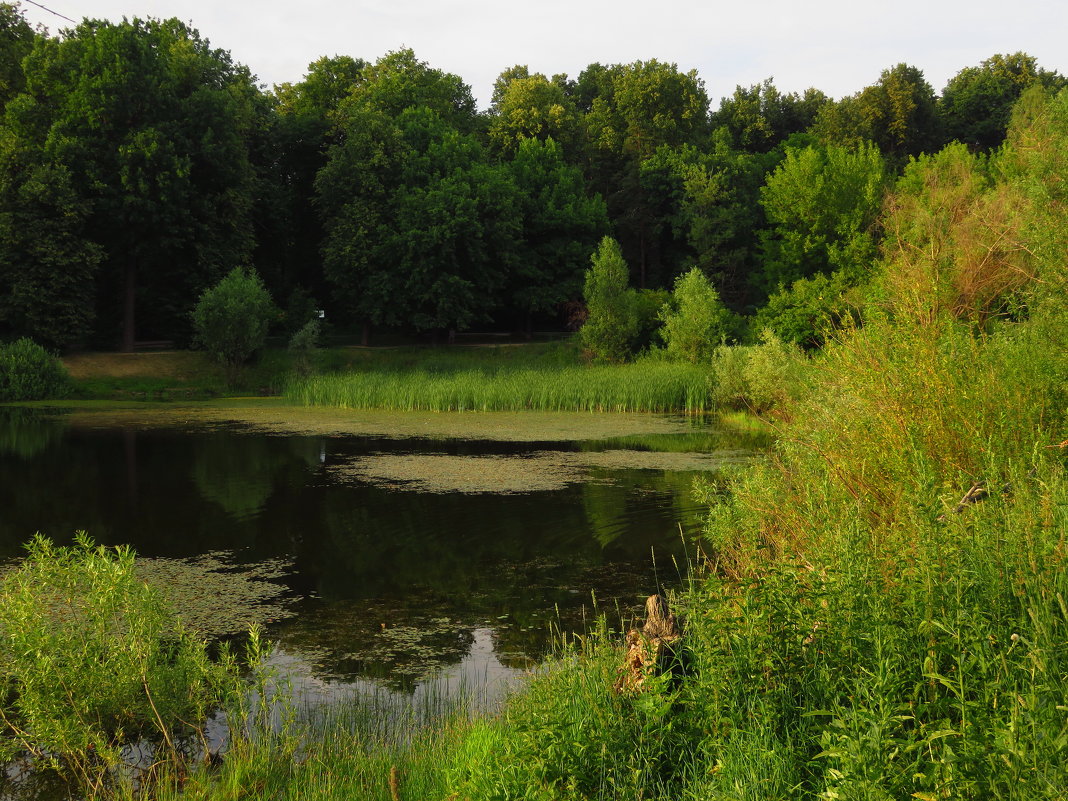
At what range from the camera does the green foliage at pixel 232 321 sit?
3388 cm

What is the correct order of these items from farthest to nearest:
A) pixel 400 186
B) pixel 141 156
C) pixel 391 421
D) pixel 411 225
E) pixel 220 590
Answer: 1. pixel 400 186
2. pixel 411 225
3. pixel 141 156
4. pixel 391 421
5. pixel 220 590

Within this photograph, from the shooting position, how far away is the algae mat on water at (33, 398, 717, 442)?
22062mm

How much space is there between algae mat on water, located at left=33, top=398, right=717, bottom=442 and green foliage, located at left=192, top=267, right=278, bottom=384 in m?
4.74

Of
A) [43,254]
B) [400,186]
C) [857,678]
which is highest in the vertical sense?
[400,186]

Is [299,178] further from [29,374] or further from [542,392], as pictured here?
[542,392]

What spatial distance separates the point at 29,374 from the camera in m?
31.4

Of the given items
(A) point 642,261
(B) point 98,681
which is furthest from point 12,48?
(B) point 98,681

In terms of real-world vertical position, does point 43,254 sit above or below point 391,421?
above

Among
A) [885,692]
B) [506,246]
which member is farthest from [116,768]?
[506,246]

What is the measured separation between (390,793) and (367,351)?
37.4 metres

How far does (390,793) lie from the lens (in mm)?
4629

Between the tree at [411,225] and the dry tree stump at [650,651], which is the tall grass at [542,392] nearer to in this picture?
the tree at [411,225]

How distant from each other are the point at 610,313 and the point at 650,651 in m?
32.0

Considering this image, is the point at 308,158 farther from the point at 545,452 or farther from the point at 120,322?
the point at 545,452
